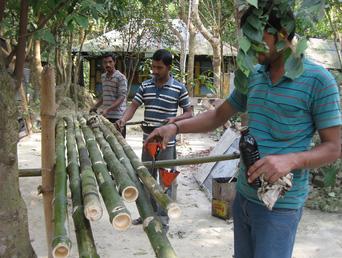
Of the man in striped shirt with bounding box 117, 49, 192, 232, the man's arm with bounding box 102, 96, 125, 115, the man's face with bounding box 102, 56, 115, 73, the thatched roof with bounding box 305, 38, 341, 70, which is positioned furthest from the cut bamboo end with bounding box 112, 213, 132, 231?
the thatched roof with bounding box 305, 38, 341, 70

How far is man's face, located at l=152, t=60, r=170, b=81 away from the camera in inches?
174

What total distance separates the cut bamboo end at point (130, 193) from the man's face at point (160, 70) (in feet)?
8.86

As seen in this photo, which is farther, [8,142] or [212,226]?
[212,226]

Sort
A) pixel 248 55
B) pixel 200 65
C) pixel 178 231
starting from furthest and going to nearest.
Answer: pixel 200 65 → pixel 178 231 → pixel 248 55

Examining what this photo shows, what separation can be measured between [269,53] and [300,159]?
0.43 m

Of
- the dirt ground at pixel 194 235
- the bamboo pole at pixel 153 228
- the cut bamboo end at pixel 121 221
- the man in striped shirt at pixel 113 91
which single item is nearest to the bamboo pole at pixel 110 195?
the cut bamboo end at pixel 121 221

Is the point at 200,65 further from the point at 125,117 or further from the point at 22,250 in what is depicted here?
the point at 22,250

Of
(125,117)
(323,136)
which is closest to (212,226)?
(125,117)

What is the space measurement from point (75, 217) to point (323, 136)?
1.03m

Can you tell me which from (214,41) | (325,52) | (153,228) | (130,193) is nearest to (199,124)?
(130,193)

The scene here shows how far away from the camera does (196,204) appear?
18.0 ft

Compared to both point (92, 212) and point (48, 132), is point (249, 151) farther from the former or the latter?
point (48, 132)

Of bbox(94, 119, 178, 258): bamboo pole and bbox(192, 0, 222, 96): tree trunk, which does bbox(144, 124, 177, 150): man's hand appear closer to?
bbox(94, 119, 178, 258): bamboo pole

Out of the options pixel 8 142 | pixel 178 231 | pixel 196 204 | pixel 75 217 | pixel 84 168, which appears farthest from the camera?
pixel 196 204
